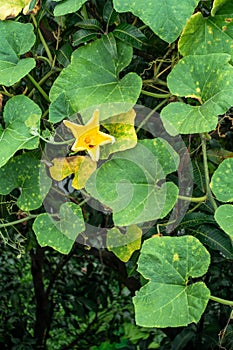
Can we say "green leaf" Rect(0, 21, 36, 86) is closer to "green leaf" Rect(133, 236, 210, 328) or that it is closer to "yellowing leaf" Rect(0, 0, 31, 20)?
"yellowing leaf" Rect(0, 0, 31, 20)

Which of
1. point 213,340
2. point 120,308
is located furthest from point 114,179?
point 120,308

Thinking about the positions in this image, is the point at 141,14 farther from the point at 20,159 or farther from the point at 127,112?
the point at 20,159

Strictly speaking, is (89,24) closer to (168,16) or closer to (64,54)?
(64,54)

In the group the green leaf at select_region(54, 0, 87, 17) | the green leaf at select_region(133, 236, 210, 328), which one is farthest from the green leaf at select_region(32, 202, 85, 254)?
the green leaf at select_region(54, 0, 87, 17)

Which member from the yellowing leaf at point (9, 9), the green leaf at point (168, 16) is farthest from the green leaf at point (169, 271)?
the yellowing leaf at point (9, 9)

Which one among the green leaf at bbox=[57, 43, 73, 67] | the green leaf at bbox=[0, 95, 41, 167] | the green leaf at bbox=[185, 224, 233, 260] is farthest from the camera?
the green leaf at bbox=[185, 224, 233, 260]

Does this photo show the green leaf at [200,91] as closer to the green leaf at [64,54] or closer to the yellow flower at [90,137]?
the yellow flower at [90,137]

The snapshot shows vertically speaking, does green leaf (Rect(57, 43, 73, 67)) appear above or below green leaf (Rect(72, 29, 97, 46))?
below

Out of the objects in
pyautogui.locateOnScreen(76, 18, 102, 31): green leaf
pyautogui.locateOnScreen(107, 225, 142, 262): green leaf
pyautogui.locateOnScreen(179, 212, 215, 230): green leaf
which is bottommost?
pyautogui.locateOnScreen(179, 212, 215, 230): green leaf
